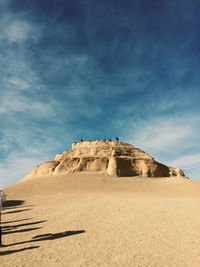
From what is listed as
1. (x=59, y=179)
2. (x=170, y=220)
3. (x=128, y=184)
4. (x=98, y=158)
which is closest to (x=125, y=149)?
(x=98, y=158)

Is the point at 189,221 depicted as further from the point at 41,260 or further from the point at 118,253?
the point at 41,260

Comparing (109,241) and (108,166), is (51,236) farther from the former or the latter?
(108,166)

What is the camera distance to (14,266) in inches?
213

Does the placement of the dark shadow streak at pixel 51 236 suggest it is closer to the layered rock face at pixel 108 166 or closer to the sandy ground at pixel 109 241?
the sandy ground at pixel 109 241

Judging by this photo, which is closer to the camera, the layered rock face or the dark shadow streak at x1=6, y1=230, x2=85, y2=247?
the dark shadow streak at x1=6, y1=230, x2=85, y2=247

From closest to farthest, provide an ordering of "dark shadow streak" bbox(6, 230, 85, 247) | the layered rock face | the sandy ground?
the sandy ground < "dark shadow streak" bbox(6, 230, 85, 247) < the layered rock face

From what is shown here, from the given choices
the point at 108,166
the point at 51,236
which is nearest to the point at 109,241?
the point at 51,236

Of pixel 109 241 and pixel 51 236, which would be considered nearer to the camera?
pixel 109 241

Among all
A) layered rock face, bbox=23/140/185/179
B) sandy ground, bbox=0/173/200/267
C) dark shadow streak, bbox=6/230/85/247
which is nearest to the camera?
sandy ground, bbox=0/173/200/267

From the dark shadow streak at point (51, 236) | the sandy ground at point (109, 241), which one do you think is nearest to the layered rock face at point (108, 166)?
the sandy ground at point (109, 241)

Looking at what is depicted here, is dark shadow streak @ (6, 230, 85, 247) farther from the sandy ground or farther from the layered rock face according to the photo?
the layered rock face

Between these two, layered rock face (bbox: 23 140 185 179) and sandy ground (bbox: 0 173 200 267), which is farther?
layered rock face (bbox: 23 140 185 179)

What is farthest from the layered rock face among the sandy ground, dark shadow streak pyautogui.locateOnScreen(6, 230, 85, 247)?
dark shadow streak pyautogui.locateOnScreen(6, 230, 85, 247)

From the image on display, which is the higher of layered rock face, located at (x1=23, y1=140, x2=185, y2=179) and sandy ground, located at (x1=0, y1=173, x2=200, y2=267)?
layered rock face, located at (x1=23, y1=140, x2=185, y2=179)
